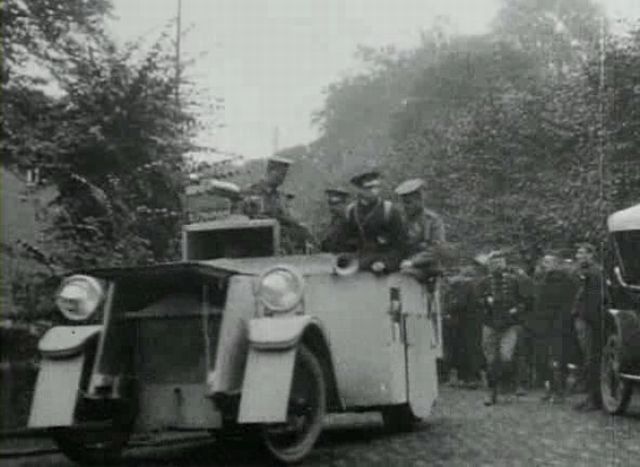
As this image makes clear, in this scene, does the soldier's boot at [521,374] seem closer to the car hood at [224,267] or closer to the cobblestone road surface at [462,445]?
the cobblestone road surface at [462,445]

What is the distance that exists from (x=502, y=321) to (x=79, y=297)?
680 cm

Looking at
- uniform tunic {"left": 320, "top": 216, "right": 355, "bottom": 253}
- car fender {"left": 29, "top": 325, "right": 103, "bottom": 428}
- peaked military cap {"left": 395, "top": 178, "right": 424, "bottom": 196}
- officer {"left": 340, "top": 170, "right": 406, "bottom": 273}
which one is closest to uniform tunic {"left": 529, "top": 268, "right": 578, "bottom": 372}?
peaked military cap {"left": 395, "top": 178, "right": 424, "bottom": 196}

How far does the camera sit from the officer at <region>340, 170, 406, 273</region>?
833 cm

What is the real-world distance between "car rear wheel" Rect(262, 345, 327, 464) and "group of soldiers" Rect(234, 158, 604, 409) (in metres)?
1.10

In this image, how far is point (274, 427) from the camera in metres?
6.41

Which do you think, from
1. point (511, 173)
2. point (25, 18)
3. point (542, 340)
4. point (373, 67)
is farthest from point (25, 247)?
point (373, 67)

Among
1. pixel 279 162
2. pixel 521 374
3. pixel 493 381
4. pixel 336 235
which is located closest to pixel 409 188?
pixel 279 162

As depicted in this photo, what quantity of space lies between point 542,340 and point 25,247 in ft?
23.5

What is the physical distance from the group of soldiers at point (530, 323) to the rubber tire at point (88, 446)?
18.5ft

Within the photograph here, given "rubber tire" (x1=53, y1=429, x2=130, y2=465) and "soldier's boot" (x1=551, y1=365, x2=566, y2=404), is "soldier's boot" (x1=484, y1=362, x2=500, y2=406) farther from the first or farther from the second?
"rubber tire" (x1=53, y1=429, x2=130, y2=465)

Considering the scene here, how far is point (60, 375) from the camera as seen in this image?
21.3 feet

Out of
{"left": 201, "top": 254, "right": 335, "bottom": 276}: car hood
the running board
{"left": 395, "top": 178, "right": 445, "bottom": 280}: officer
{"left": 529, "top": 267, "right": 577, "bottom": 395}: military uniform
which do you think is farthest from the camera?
{"left": 529, "top": 267, "right": 577, "bottom": 395}: military uniform

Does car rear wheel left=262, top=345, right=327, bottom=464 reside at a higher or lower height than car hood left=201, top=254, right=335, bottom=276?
lower

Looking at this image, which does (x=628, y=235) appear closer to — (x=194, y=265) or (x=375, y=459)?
(x=375, y=459)
